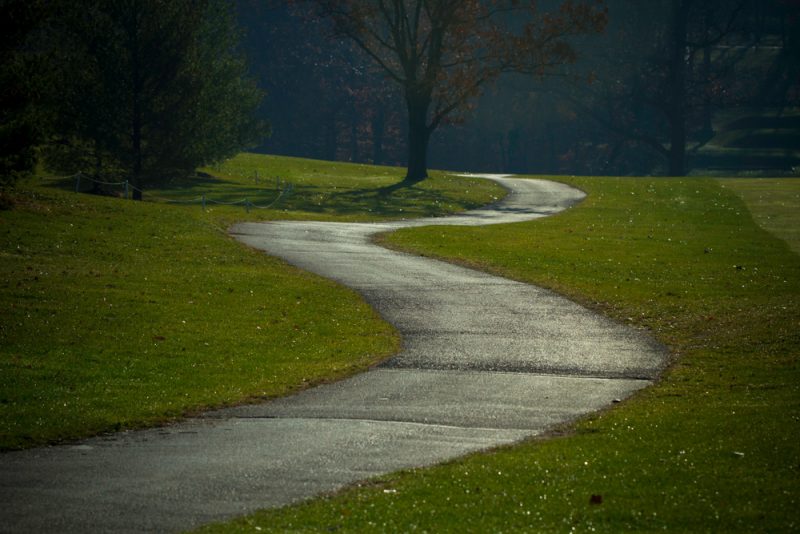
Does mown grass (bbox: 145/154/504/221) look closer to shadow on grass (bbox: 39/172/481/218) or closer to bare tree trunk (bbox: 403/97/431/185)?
shadow on grass (bbox: 39/172/481/218)

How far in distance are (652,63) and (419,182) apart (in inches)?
1710

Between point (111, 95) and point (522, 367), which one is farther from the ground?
point (111, 95)

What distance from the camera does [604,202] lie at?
52.7m

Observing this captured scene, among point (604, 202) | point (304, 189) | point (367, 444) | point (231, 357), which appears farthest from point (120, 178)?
point (367, 444)

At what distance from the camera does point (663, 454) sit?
10875 mm

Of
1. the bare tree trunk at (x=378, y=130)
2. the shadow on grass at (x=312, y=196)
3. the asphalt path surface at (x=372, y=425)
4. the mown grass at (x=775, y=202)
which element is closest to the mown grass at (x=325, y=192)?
the shadow on grass at (x=312, y=196)

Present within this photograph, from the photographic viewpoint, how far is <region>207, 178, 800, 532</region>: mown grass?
884 centimetres

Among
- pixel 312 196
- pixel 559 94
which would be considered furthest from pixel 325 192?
pixel 559 94

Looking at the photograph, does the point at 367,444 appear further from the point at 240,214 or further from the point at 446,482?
the point at 240,214

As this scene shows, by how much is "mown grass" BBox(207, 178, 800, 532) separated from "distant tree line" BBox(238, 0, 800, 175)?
244 ft

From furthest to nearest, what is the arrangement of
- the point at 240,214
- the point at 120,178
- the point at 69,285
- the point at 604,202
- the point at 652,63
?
1. the point at 652,63
2. the point at 604,202
3. the point at 120,178
4. the point at 240,214
5. the point at 69,285

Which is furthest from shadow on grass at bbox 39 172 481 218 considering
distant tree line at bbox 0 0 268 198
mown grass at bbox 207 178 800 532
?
mown grass at bbox 207 178 800 532

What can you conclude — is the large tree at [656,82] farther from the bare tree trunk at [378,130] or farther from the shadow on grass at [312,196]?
the shadow on grass at [312,196]

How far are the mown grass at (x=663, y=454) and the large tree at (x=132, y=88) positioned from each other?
21.7 metres
